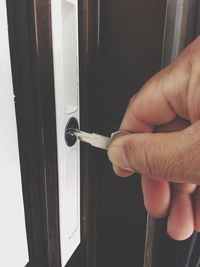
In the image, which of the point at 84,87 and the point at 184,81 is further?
the point at 84,87

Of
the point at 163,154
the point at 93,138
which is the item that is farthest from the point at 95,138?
the point at 163,154

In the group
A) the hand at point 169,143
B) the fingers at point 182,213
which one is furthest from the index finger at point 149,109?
the fingers at point 182,213

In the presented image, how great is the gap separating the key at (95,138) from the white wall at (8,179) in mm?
104

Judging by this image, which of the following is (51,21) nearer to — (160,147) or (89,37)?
(89,37)

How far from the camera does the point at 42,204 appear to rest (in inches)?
16.5

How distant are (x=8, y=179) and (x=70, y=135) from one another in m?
0.12

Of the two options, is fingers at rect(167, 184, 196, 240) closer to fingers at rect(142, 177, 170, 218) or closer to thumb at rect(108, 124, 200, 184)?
fingers at rect(142, 177, 170, 218)

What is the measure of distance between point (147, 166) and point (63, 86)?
6.7 inches

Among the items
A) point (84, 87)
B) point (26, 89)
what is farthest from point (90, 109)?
point (26, 89)

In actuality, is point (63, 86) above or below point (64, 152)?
above

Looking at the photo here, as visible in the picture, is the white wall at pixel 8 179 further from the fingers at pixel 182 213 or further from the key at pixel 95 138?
the fingers at pixel 182 213

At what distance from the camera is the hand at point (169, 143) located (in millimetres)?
291

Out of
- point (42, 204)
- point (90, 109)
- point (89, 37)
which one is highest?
point (89, 37)

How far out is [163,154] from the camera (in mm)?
303
